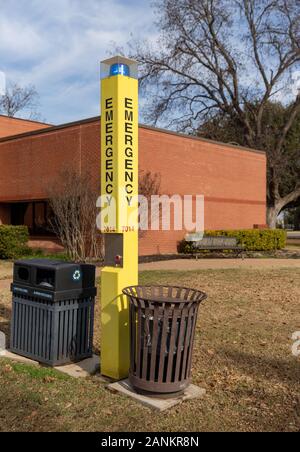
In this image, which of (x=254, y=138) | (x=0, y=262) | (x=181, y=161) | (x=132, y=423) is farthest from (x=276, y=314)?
(x=254, y=138)

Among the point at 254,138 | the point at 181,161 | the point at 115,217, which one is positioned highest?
the point at 254,138

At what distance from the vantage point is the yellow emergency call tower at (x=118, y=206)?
14.7ft

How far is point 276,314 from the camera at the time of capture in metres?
7.19

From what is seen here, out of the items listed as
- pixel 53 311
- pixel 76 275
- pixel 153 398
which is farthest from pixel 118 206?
pixel 153 398

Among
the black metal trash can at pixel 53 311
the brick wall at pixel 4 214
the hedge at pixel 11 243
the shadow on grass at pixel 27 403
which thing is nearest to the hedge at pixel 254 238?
the hedge at pixel 11 243

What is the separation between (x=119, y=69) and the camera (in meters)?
4.57

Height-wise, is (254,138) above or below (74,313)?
above

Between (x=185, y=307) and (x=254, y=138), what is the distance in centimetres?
3008

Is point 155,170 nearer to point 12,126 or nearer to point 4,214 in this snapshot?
point 4,214

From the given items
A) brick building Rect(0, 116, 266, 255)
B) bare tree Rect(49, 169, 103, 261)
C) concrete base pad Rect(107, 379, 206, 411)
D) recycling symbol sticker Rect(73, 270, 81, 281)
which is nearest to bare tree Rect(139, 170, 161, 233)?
brick building Rect(0, 116, 266, 255)

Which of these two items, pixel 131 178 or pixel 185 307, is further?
pixel 131 178

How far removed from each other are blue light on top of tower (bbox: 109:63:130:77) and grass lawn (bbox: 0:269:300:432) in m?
3.08

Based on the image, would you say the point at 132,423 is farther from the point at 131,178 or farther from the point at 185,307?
the point at 131,178

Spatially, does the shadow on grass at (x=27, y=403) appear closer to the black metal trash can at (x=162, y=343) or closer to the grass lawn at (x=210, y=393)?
the grass lawn at (x=210, y=393)
